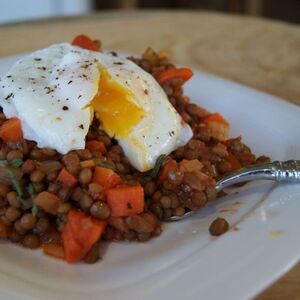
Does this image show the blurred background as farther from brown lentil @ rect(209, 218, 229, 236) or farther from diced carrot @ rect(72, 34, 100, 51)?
brown lentil @ rect(209, 218, 229, 236)

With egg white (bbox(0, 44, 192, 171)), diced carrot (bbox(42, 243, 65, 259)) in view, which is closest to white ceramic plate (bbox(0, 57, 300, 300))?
diced carrot (bbox(42, 243, 65, 259))

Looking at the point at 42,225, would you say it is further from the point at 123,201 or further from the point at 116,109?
the point at 116,109

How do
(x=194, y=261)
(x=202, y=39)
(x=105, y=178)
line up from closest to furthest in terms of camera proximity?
(x=194, y=261) → (x=105, y=178) → (x=202, y=39)

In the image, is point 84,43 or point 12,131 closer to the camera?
point 12,131

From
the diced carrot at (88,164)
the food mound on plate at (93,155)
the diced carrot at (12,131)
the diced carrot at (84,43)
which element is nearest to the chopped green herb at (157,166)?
the food mound on plate at (93,155)

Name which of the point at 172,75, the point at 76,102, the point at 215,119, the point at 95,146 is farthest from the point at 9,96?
the point at 215,119

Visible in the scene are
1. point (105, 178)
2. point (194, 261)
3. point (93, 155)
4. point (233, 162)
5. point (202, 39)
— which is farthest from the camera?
point (202, 39)

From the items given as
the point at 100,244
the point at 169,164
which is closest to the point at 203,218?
the point at 169,164

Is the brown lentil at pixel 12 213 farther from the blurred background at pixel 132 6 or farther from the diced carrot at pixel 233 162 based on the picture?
the blurred background at pixel 132 6

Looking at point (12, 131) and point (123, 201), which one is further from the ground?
point (12, 131)
